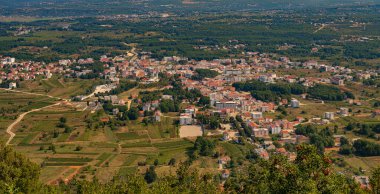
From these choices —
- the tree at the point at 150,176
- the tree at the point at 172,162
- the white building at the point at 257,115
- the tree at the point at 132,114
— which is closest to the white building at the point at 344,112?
the white building at the point at 257,115

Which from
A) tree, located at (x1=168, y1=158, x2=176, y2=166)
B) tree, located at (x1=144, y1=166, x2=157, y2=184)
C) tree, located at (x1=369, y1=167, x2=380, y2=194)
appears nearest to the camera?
tree, located at (x1=369, y1=167, x2=380, y2=194)

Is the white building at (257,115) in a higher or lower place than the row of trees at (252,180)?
lower

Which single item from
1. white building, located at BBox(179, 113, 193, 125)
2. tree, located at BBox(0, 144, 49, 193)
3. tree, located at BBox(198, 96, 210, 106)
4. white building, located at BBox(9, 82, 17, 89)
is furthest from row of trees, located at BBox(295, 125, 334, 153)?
white building, located at BBox(9, 82, 17, 89)

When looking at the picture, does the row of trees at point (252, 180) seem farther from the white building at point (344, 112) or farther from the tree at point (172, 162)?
the white building at point (344, 112)

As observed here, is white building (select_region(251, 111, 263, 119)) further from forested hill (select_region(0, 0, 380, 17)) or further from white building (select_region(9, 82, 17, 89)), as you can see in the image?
forested hill (select_region(0, 0, 380, 17))

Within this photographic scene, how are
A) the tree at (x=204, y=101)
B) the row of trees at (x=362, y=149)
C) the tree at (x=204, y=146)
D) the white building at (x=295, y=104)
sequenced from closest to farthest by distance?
the row of trees at (x=362, y=149)
the tree at (x=204, y=146)
the white building at (x=295, y=104)
the tree at (x=204, y=101)

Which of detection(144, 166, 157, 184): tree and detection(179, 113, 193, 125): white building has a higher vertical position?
detection(179, 113, 193, 125): white building

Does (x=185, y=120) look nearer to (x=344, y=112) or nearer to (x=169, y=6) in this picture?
(x=344, y=112)

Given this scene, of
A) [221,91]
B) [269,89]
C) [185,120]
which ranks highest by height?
[269,89]

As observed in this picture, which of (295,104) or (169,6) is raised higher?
(169,6)

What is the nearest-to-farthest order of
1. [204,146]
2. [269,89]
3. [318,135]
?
1. [204,146]
2. [318,135]
3. [269,89]

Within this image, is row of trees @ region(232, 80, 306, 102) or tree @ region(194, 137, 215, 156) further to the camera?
row of trees @ region(232, 80, 306, 102)

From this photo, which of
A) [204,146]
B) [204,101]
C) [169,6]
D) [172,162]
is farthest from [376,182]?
[169,6]
